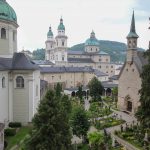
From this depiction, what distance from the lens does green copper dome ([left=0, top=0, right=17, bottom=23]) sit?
3859 centimetres

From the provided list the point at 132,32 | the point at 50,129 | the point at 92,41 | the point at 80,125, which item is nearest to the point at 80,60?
the point at 92,41

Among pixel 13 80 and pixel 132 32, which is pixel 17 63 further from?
pixel 132 32

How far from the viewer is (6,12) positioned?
3894 centimetres

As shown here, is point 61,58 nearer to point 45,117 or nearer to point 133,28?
point 133,28

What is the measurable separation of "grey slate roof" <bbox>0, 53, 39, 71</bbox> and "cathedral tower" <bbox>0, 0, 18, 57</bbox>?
3.13ft

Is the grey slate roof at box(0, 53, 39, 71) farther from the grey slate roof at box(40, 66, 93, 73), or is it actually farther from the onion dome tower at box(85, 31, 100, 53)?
the onion dome tower at box(85, 31, 100, 53)

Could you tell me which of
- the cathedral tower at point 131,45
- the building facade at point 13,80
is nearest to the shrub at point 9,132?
the building facade at point 13,80

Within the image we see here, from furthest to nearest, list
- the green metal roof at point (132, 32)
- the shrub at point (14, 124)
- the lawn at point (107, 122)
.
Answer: the green metal roof at point (132, 32) < the lawn at point (107, 122) < the shrub at point (14, 124)

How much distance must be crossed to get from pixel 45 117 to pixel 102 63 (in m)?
104

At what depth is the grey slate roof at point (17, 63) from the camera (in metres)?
37.8

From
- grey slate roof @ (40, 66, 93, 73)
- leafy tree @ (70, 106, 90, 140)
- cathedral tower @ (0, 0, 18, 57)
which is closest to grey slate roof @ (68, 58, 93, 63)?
grey slate roof @ (40, 66, 93, 73)

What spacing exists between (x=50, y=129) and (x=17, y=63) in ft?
61.4

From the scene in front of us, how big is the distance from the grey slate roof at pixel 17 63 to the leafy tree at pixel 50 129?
1603 cm

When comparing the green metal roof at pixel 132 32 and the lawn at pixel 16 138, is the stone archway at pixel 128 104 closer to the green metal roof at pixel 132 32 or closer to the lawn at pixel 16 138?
the green metal roof at pixel 132 32
